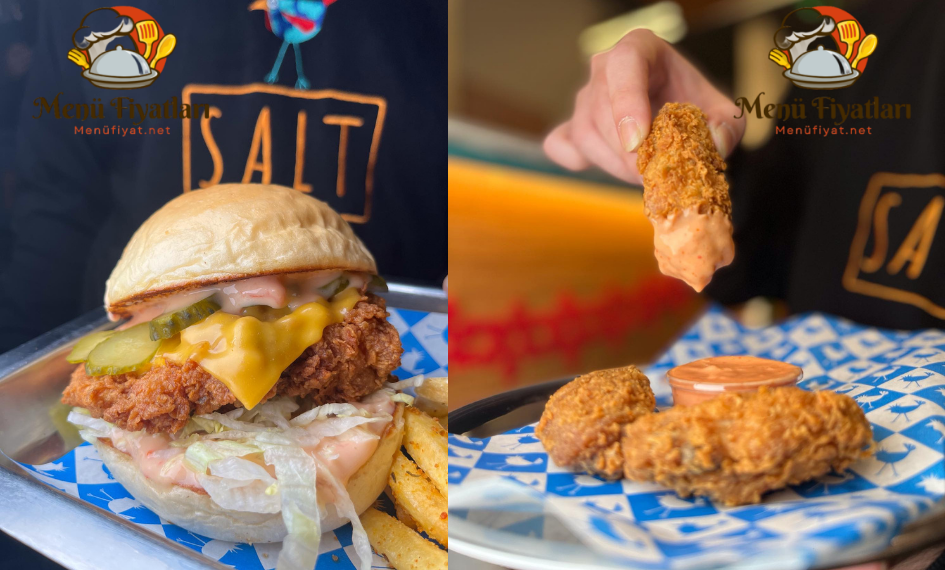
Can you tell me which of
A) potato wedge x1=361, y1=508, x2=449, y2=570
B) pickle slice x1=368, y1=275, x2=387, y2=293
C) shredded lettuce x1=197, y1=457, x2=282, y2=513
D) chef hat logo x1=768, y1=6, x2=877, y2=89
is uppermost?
chef hat logo x1=768, y1=6, x2=877, y2=89

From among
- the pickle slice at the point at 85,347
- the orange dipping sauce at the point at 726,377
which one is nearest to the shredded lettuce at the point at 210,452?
the pickle slice at the point at 85,347

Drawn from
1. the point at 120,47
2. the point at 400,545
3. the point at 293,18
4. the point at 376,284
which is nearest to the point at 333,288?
the point at 376,284

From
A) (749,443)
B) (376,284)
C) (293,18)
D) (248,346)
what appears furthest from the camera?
(293,18)

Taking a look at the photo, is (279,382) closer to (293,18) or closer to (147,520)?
(147,520)

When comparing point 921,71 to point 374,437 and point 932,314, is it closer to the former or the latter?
point 932,314

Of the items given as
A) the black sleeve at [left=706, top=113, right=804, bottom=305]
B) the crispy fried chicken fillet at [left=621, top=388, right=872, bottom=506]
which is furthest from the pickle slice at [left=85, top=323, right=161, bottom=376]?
the black sleeve at [left=706, top=113, right=804, bottom=305]

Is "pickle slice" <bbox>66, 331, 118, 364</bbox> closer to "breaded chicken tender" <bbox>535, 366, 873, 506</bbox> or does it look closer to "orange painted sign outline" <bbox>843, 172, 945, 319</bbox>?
"breaded chicken tender" <bbox>535, 366, 873, 506</bbox>

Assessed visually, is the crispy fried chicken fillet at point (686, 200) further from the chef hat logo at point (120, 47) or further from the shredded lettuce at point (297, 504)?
the chef hat logo at point (120, 47)
